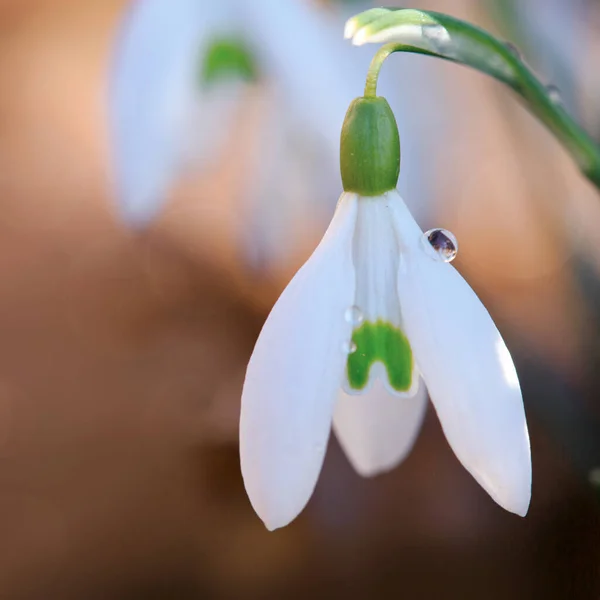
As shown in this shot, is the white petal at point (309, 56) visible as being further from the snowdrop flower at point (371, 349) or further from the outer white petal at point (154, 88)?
the snowdrop flower at point (371, 349)

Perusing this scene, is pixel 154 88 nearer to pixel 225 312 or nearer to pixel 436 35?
pixel 436 35

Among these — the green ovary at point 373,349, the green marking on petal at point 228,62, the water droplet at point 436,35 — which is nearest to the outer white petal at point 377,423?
the green ovary at point 373,349

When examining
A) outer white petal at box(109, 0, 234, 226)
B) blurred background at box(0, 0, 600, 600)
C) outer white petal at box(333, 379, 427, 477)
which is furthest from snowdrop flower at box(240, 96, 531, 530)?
blurred background at box(0, 0, 600, 600)

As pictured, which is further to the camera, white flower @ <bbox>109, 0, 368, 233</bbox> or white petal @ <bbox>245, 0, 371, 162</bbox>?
white petal @ <bbox>245, 0, 371, 162</bbox>

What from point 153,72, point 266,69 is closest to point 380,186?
point 153,72

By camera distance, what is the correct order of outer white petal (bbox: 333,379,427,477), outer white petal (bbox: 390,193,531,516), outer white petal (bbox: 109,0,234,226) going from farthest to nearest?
1. outer white petal (bbox: 109,0,234,226)
2. outer white petal (bbox: 333,379,427,477)
3. outer white petal (bbox: 390,193,531,516)

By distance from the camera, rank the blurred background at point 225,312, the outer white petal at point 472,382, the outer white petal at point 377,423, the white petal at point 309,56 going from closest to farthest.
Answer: the outer white petal at point 472,382, the outer white petal at point 377,423, the white petal at point 309,56, the blurred background at point 225,312

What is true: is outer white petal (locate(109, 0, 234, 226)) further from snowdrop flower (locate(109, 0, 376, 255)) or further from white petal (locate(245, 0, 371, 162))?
white petal (locate(245, 0, 371, 162))

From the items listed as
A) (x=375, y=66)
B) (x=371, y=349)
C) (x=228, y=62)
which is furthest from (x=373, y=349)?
(x=228, y=62)

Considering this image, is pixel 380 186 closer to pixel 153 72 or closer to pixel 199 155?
pixel 153 72
